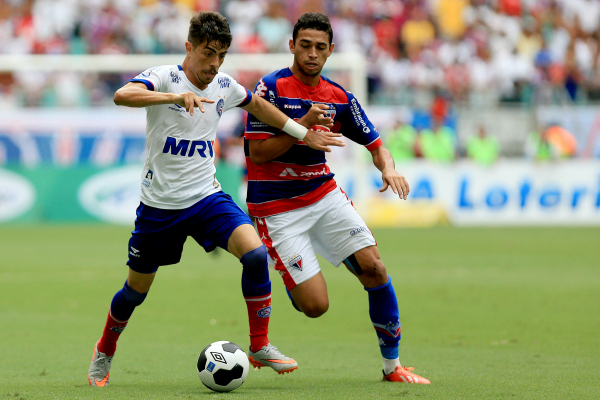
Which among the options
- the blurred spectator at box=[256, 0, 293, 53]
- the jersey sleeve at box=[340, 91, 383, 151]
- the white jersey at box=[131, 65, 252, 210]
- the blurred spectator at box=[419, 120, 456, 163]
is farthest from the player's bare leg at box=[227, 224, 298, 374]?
the blurred spectator at box=[256, 0, 293, 53]

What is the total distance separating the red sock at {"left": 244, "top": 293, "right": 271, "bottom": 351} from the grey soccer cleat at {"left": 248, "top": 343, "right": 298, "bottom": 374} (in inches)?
1.8

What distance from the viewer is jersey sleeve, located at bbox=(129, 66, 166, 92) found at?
505 centimetres

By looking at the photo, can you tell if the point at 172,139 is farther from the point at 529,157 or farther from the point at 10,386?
the point at 529,157

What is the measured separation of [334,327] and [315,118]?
286 centimetres

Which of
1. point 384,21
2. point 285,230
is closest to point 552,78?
point 384,21

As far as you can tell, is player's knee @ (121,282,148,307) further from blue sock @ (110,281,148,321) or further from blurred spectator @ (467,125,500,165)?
blurred spectator @ (467,125,500,165)

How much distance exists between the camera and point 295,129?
5461 mm

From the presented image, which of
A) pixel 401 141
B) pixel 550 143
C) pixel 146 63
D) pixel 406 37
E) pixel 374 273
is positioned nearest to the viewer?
pixel 374 273

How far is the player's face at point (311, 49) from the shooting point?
564 cm

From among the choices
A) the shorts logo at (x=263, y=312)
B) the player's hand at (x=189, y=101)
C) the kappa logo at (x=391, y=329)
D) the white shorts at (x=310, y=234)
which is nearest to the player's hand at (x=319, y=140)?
the white shorts at (x=310, y=234)

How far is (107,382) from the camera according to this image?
529cm

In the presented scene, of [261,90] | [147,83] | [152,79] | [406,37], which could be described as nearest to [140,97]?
[147,83]

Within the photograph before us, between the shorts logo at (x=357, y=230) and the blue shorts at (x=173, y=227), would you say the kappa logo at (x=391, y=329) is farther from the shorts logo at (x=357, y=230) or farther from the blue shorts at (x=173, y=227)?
the blue shorts at (x=173, y=227)

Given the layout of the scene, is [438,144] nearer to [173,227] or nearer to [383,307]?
[383,307]
